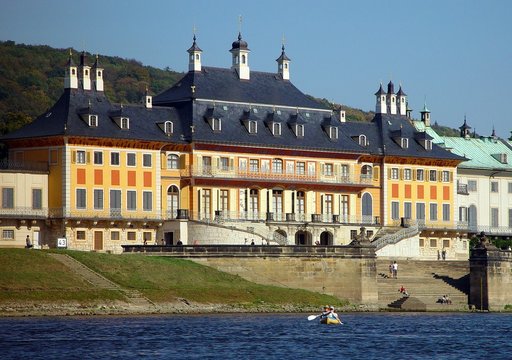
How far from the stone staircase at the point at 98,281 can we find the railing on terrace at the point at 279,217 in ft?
62.4

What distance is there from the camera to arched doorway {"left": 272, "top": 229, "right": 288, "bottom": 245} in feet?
406

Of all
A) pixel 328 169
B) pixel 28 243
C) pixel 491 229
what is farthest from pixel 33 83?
pixel 28 243

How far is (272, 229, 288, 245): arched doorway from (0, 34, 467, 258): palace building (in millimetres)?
144

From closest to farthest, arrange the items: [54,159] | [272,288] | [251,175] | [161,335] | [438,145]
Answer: [161,335] → [272,288] → [54,159] → [251,175] → [438,145]

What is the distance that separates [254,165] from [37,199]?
55.4ft

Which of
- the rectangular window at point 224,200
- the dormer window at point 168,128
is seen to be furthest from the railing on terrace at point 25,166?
the rectangular window at point 224,200

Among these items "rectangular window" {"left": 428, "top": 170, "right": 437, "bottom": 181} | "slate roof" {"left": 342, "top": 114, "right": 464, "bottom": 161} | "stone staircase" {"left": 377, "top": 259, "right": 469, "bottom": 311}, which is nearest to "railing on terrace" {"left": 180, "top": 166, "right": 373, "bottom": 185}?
"slate roof" {"left": 342, "top": 114, "right": 464, "bottom": 161}

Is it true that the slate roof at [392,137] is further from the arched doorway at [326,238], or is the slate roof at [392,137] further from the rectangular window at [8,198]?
the rectangular window at [8,198]

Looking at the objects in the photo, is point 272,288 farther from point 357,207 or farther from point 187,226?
point 357,207

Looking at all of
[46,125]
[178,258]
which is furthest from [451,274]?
[46,125]

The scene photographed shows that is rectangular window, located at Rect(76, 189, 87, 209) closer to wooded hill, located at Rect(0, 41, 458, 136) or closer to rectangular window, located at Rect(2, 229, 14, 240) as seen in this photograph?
rectangular window, located at Rect(2, 229, 14, 240)

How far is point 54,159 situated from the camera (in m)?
121

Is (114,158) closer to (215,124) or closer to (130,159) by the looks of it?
(130,159)

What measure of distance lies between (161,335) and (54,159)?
34.4m
